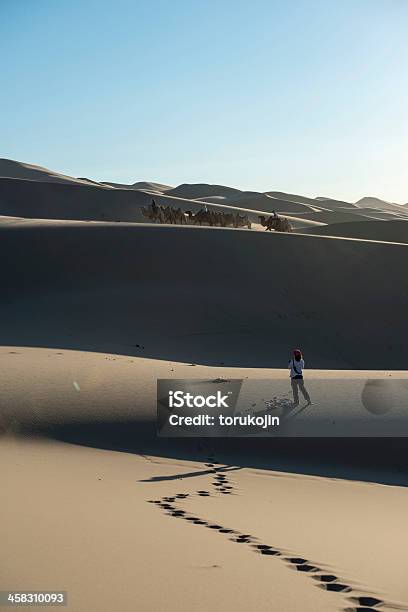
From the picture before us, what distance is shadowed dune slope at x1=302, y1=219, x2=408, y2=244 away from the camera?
46.5m

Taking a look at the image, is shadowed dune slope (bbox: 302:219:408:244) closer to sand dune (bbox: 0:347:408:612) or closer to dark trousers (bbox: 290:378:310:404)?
sand dune (bbox: 0:347:408:612)

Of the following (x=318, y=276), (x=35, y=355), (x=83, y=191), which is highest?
(x=83, y=191)

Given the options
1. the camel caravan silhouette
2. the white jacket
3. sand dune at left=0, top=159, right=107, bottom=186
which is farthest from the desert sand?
sand dune at left=0, top=159, right=107, bottom=186

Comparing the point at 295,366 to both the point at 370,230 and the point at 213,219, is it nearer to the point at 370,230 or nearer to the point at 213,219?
the point at 213,219

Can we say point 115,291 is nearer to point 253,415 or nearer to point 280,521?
point 253,415

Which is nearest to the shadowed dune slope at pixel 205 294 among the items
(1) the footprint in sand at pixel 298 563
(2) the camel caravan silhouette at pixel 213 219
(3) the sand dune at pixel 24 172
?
(2) the camel caravan silhouette at pixel 213 219

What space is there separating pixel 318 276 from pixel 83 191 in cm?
4689

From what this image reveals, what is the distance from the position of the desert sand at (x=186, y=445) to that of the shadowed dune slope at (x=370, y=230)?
63.3ft

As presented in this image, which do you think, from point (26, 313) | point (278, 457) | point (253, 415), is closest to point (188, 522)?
point (278, 457)

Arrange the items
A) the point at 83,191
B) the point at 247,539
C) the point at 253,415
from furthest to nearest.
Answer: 1. the point at 83,191
2. the point at 253,415
3. the point at 247,539

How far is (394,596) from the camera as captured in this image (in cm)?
461

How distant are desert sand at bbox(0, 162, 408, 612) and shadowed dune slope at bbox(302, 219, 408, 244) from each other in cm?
1929

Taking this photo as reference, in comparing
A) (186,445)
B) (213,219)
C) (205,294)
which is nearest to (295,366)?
(186,445)

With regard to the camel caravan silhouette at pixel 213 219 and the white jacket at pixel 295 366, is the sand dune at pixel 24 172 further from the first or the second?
the white jacket at pixel 295 366
